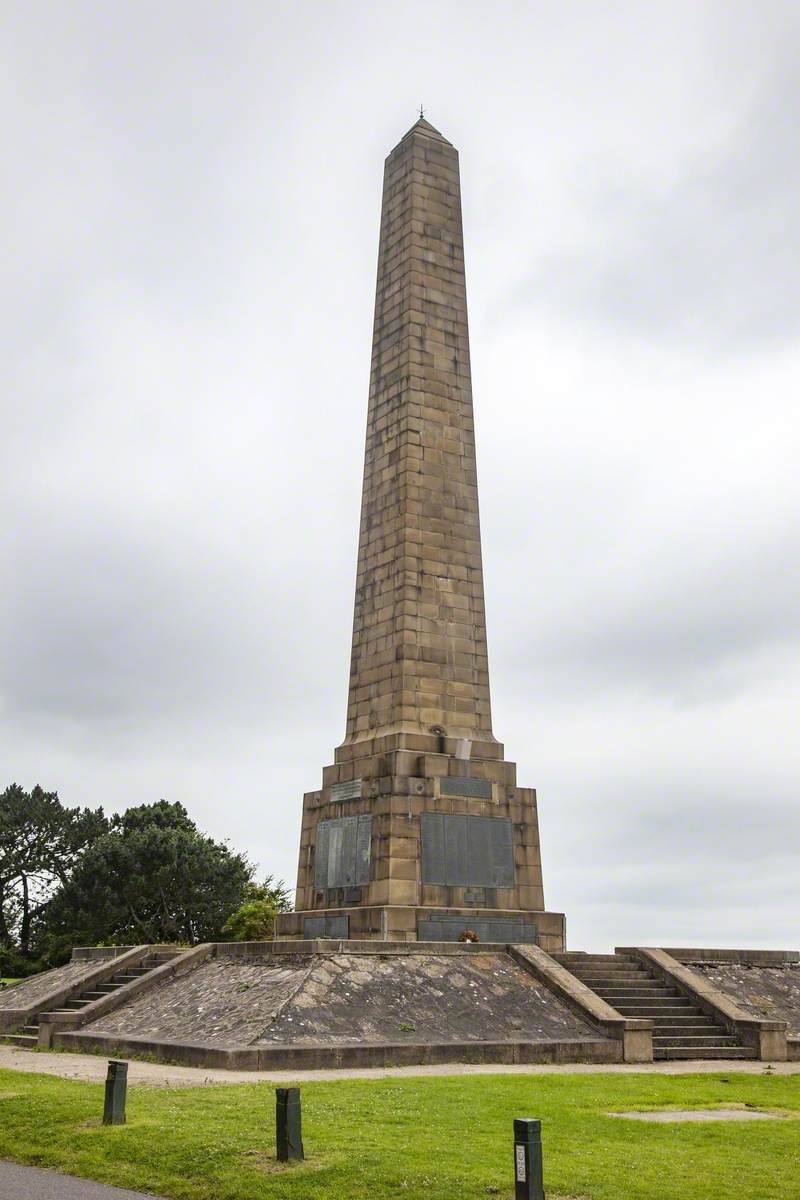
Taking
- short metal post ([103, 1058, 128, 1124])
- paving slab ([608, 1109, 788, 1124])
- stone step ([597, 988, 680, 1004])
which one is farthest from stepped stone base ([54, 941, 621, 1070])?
paving slab ([608, 1109, 788, 1124])

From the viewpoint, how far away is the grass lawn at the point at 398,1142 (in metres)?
8.53

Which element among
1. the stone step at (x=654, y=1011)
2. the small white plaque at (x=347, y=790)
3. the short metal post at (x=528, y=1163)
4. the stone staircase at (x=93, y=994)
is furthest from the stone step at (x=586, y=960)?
the short metal post at (x=528, y=1163)

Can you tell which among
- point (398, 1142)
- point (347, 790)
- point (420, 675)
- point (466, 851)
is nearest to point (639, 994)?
point (466, 851)

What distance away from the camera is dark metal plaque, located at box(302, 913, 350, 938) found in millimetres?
22562

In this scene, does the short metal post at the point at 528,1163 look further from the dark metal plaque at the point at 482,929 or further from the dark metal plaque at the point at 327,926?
the dark metal plaque at the point at 327,926

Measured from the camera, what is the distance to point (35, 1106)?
11.6 m

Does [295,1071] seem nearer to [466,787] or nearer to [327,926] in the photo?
[327,926]

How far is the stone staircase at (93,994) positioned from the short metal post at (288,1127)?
1151 centimetres

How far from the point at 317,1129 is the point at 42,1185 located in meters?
2.39

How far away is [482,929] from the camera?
22344 millimetres

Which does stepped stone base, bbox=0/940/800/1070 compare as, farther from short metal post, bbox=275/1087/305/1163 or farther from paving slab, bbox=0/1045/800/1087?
short metal post, bbox=275/1087/305/1163

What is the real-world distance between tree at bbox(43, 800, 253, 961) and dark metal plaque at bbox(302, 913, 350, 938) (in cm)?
2363

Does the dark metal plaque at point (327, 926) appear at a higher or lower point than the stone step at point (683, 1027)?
higher

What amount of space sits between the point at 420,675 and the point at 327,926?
5.61 metres
